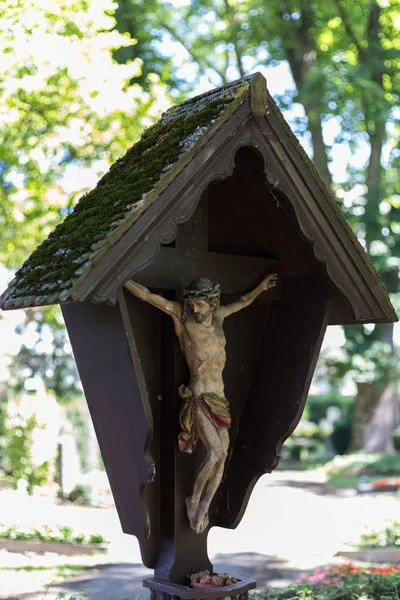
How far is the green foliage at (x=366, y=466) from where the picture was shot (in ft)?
65.0

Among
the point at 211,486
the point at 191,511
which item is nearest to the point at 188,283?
the point at 211,486

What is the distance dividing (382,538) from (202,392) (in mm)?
6713

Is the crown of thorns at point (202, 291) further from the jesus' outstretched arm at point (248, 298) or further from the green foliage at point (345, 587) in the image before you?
the green foliage at point (345, 587)

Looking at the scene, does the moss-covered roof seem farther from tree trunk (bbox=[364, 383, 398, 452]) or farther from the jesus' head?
tree trunk (bbox=[364, 383, 398, 452])

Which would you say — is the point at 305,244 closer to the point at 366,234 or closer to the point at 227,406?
the point at 227,406

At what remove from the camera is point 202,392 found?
5129 mm

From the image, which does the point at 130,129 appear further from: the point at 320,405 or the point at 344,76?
the point at 320,405

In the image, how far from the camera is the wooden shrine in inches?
182

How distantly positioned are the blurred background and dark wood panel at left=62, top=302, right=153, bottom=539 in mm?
5414

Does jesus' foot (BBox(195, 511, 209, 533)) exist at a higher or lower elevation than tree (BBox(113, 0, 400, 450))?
lower

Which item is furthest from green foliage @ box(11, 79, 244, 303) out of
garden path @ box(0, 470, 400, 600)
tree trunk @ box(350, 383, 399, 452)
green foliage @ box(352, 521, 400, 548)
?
tree trunk @ box(350, 383, 399, 452)

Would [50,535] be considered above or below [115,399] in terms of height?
below

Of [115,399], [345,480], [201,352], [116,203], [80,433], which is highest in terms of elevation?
[80,433]

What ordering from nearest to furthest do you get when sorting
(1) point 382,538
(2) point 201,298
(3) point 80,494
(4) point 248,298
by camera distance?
(2) point 201,298
(4) point 248,298
(1) point 382,538
(3) point 80,494
